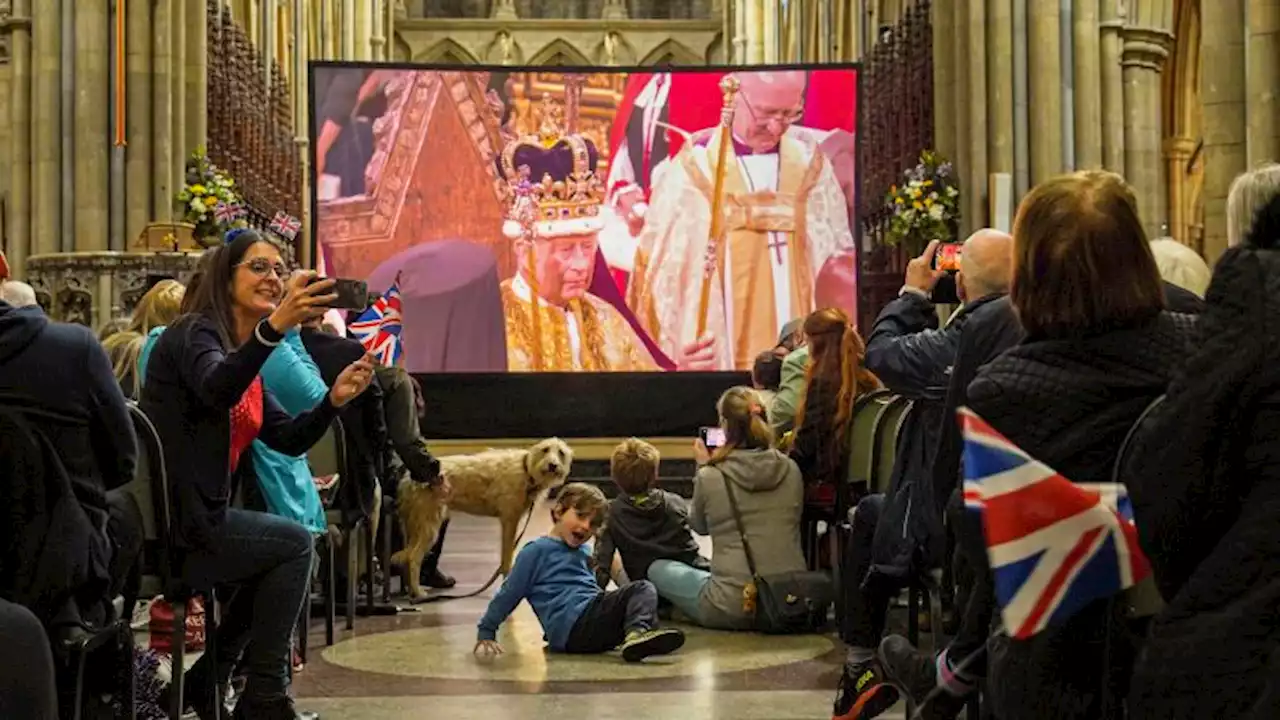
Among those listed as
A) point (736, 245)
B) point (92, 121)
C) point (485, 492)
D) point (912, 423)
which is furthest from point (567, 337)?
point (912, 423)

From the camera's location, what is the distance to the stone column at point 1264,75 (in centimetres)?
805

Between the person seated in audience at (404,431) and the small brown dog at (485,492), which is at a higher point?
the person seated in audience at (404,431)

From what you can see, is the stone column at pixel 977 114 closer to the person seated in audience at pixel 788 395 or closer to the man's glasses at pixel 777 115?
the man's glasses at pixel 777 115

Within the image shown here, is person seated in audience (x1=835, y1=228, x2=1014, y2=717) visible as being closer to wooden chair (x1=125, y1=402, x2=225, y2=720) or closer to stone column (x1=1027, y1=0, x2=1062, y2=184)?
wooden chair (x1=125, y1=402, x2=225, y2=720)

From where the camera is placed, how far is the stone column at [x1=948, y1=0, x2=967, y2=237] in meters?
14.7

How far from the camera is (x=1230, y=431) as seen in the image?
228 centimetres

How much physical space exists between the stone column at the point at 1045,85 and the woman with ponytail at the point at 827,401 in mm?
7784

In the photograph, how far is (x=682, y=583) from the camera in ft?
23.5

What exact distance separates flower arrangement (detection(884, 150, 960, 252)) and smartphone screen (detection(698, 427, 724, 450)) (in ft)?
25.1

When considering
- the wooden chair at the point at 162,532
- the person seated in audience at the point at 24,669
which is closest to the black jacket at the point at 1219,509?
the person seated in audience at the point at 24,669

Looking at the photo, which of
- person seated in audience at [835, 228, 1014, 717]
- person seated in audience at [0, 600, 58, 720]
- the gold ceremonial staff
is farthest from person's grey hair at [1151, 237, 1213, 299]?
the gold ceremonial staff

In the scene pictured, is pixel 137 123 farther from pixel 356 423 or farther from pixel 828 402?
pixel 828 402

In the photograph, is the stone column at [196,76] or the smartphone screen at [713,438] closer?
the smartphone screen at [713,438]

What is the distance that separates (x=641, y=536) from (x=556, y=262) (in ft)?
28.5
